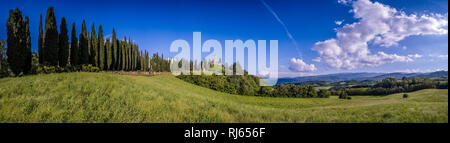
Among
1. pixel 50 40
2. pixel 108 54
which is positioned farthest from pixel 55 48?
pixel 108 54

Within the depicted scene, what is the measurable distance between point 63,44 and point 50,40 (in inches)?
55.3

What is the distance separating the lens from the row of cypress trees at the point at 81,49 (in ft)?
65.0

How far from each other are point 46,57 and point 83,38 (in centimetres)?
646

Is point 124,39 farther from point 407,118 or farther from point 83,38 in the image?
point 407,118

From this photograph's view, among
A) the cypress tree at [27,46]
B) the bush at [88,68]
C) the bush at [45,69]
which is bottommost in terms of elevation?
the bush at [45,69]

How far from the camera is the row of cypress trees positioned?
1980 cm

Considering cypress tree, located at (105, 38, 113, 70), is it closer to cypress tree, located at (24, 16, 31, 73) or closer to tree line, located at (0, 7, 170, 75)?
tree line, located at (0, 7, 170, 75)

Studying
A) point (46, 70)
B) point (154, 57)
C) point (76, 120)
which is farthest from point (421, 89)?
point (154, 57)

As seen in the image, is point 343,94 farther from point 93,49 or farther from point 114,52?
point 114,52

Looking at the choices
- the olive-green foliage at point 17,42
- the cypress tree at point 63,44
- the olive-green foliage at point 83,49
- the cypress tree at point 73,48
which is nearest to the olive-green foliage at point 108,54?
the olive-green foliage at point 83,49

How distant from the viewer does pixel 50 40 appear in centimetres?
1980

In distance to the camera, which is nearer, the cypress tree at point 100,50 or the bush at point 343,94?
the bush at point 343,94

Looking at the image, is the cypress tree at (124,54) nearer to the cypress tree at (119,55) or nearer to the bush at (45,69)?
the cypress tree at (119,55)
